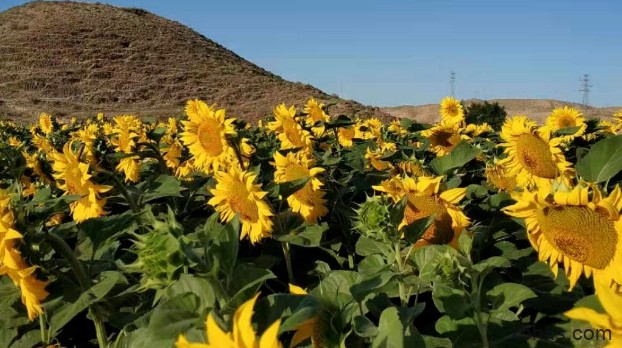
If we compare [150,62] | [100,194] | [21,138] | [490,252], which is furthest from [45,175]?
[150,62]

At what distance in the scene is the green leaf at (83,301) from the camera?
159cm

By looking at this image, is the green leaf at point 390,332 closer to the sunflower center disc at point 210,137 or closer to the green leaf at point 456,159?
the green leaf at point 456,159

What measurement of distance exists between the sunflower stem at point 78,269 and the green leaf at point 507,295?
1.01 meters

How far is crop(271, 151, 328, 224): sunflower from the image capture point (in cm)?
256

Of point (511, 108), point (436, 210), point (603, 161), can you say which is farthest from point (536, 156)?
point (511, 108)

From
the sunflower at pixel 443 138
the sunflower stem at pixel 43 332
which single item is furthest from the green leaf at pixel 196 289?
the sunflower at pixel 443 138

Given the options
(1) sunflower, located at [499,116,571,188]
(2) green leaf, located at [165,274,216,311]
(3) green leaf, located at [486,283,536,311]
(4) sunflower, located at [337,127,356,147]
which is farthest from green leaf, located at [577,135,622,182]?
(4) sunflower, located at [337,127,356,147]

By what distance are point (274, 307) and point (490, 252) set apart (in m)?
1.33

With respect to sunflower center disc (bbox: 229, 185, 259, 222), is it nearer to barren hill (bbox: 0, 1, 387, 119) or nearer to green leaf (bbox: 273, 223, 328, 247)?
green leaf (bbox: 273, 223, 328, 247)

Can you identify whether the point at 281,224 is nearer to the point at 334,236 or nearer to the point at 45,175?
the point at 334,236

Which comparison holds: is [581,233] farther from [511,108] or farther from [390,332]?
[511,108]

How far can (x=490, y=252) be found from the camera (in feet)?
7.30

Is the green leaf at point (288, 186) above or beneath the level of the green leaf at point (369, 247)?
above

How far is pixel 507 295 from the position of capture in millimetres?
1530
